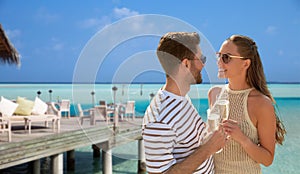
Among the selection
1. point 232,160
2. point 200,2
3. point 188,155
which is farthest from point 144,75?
point 200,2

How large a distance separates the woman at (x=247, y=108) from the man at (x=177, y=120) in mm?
306

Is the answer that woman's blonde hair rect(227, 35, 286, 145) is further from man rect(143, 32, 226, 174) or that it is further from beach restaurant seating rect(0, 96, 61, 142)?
beach restaurant seating rect(0, 96, 61, 142)

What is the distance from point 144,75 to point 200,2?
84968 mm

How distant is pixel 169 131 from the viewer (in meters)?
1.08

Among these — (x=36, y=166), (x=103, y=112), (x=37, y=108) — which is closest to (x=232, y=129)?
(x=103, y=112)

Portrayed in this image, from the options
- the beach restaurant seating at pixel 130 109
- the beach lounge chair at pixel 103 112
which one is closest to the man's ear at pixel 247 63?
the beach restaurant seating at pixel 130 109

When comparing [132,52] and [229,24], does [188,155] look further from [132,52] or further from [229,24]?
[229,24]

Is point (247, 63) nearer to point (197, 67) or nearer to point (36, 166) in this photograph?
point (197, 67)

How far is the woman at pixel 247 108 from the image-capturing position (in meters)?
1.48

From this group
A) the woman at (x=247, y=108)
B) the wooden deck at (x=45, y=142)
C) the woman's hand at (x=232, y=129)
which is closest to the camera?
the woman's hand at (x=232, y=129)

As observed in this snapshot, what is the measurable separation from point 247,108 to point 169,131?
0.59m

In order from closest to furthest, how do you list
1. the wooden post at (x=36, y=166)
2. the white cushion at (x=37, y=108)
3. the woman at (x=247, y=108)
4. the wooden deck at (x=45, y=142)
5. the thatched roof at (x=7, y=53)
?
the woman at (x=247, y=108), the wooden deck at (x=45, y=142), the wooden post at (x=36, y=166), the white cushion at (x=37, y=108), the thatched roof at (x=7, y=53)

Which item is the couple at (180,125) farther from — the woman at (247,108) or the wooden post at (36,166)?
the wooden post at (36,166)

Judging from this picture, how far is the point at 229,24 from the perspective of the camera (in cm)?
7831
